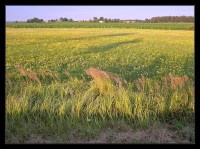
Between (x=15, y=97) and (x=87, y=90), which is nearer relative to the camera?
(x=15, y=97)

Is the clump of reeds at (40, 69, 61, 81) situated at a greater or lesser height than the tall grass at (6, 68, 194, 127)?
greater

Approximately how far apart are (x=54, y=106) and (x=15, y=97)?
84 cm

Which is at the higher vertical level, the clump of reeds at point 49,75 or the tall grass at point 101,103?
the clump of reeds at point 49,75

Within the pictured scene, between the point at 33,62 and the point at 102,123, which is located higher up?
the point at 33,62

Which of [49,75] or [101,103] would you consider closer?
[101,103]

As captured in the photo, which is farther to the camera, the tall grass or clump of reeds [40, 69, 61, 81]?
clump of reeds [40, 69, 61, 81]

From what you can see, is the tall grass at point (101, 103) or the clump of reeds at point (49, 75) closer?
the tall grass at point (101, 103)

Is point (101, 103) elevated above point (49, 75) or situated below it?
below

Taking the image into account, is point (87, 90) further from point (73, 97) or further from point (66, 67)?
point (66, 67)

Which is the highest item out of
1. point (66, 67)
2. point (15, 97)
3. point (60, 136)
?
point (66, 67)
